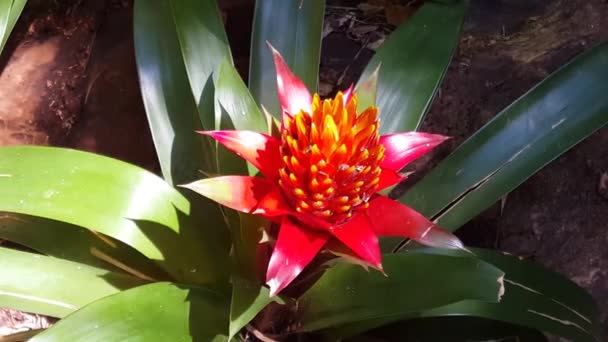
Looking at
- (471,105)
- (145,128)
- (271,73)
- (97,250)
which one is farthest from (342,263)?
(145,128)

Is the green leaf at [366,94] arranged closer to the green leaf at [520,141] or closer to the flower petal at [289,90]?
the flower petal at [289,90]

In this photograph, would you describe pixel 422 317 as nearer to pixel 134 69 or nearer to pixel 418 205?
pixel 418 205

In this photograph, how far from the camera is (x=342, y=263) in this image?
4.41 feet

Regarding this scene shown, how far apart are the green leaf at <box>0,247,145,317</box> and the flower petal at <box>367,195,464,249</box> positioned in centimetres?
69

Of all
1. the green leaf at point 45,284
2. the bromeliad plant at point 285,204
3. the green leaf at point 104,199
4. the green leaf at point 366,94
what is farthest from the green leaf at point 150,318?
the green leaf at point 366,94

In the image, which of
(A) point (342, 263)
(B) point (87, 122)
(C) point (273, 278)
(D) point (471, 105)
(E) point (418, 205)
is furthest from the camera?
(B) point (87, 122)

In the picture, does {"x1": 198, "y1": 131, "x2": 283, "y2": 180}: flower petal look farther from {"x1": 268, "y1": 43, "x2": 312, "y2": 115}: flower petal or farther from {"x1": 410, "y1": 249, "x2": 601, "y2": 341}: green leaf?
{"x1": 410, "y1": 249, "x2": 601, "y2": 341}: green leaf

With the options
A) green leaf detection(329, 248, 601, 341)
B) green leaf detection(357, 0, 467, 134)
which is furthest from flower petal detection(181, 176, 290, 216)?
green leaf detection(357, 0, 467, 134)

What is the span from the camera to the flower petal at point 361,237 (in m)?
1.11

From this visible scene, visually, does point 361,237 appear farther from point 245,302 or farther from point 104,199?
point 104,199

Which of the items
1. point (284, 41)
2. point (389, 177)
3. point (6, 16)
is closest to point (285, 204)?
point (389, 177)

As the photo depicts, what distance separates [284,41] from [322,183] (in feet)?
1.94

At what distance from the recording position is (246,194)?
1164 mm

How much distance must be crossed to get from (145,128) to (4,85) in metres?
0.49
